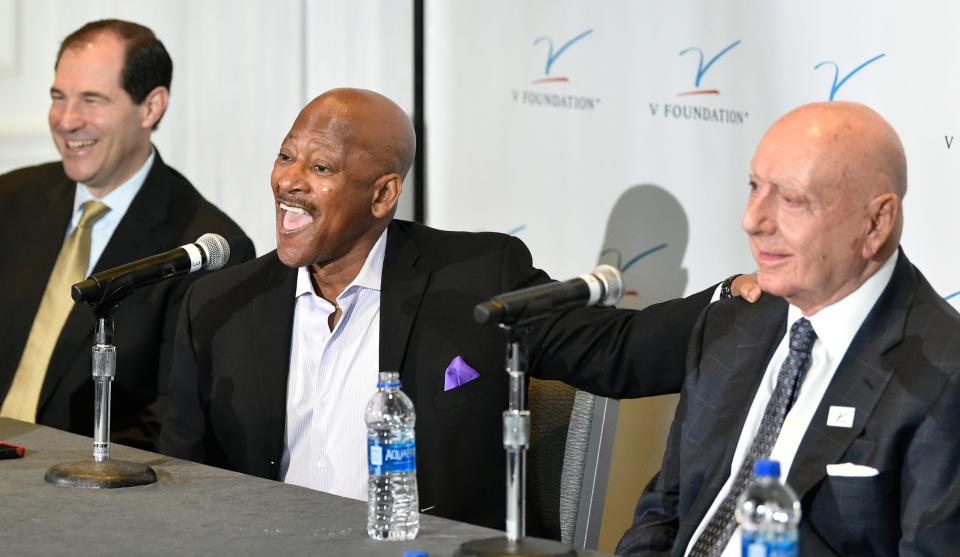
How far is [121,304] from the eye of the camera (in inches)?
168

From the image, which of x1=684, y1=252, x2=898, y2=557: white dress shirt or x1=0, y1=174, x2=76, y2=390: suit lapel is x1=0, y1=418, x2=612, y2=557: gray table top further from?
x1=0, y1=174, x2=76, y2=390: suit lapel

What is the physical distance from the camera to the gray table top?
244cm

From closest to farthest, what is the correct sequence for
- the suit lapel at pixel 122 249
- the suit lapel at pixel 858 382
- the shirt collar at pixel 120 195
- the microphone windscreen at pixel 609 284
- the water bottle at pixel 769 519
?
the water bottle at pixel 769 519
the microphone windscreen at pixel 609 284
the suit lapel at pixel 858 382
the suit lapel at pixel 122 249
the shirt collar at pixel 120 195

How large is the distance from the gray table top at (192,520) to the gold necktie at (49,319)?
1306mm

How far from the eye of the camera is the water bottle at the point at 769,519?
1.92m

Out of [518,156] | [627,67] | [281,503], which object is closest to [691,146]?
[627,67]

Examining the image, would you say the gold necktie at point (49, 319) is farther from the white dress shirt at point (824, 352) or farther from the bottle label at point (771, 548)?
the bottle label at point (771, 548)

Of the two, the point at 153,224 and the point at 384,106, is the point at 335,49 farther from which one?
the point at 384,106

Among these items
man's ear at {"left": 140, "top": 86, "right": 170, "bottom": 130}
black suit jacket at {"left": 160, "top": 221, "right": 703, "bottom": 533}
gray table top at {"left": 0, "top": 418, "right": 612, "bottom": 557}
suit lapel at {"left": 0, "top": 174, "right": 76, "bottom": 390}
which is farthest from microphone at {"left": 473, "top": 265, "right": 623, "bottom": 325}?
man's ear at {"left": 140, "top": 86, "right": 170, "bottom": 130}

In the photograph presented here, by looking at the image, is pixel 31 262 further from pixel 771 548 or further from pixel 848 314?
pixel 771 548

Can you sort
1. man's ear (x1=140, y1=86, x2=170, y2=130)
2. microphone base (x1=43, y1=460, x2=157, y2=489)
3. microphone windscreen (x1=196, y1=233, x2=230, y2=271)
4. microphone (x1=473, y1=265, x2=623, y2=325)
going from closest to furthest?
microphone (x1=473, y1=265, x2=623, y2=325), microphone base (x1=43, y1=460, x2=157, y2=489), microphone windscreen (x1=196, y1=233, x2=230, y2=271), man's ear (x1=140, y1=86, x2=170, y2=130)

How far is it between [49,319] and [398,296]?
155 centimetres

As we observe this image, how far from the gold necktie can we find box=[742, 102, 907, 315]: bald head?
8.47ft

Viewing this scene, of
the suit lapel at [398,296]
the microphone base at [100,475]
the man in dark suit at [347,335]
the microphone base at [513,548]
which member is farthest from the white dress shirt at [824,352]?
the microphone base at [100,475]
